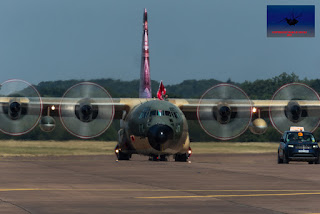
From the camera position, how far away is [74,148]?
164 ft

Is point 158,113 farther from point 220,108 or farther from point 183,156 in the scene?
point 220,108

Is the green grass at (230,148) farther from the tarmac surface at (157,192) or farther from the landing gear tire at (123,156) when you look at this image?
the tarmac surface at (157,192)

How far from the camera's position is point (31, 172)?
24750 millimetres

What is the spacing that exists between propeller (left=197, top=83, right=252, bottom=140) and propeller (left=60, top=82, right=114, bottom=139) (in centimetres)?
551

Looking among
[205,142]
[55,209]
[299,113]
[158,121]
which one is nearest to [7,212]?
[55,209]

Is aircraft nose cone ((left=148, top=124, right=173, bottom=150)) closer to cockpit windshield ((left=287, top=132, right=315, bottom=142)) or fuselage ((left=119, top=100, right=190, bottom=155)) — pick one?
fuselage ((left=119, top=100, right=190, bottom=155))

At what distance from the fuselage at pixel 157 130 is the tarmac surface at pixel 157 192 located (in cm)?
714

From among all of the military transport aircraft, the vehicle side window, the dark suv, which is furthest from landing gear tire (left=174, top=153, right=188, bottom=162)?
the vehicle side window

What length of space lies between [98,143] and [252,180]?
3238cm

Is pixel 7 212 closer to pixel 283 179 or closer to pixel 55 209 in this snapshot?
pixel 55 209

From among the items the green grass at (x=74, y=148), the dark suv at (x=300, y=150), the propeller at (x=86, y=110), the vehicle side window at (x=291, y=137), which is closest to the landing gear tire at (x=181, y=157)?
the propeller at (x=86, y=110)

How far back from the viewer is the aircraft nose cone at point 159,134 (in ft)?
106

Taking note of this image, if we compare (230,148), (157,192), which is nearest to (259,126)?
(230,148)

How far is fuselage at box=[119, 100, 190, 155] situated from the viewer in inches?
1286
